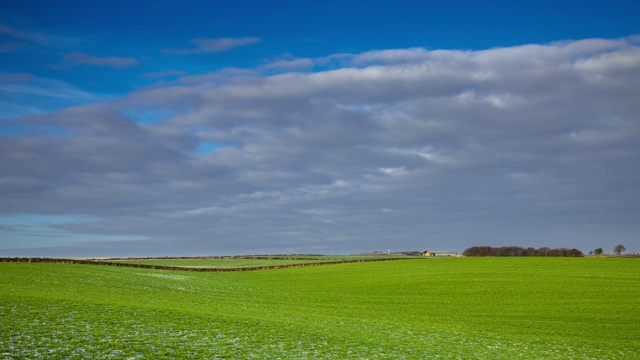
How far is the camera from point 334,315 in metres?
38.0

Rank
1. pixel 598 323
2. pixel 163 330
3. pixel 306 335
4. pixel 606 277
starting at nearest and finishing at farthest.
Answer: pixel 163 330
pixel 306 335
pixel 598 323
pixel 606 277

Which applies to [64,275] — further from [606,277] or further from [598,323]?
[606,277]

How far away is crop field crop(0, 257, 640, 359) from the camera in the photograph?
21.4 m

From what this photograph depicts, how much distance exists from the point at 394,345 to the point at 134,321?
12861 millimetres

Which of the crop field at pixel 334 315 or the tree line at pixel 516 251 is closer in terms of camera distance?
the crop field at pixel 334 315

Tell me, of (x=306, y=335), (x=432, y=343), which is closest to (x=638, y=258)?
(x=432, y=343)

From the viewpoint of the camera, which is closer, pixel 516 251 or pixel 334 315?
pixel 334 315

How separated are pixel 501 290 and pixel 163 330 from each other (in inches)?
1634

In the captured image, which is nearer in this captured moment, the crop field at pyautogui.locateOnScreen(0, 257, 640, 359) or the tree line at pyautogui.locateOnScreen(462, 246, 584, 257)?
the crop field at pyautogui.locateOnScreen(0, 257, 640, 359)

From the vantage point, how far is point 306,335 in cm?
2652

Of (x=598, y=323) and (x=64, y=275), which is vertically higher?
(x=64, y=275)

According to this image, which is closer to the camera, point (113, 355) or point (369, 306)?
point (113, 355)

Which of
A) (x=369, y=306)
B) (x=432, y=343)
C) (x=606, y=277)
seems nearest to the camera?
(x=432, y=343)

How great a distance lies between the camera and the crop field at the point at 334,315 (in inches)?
842
